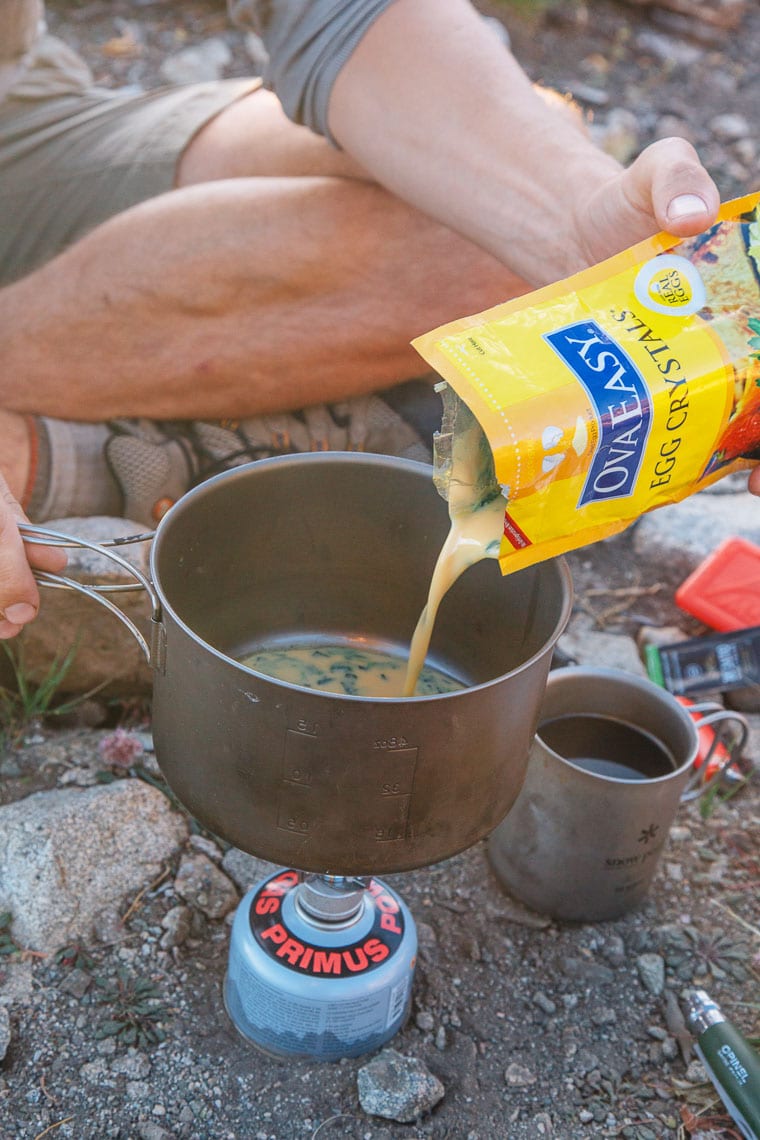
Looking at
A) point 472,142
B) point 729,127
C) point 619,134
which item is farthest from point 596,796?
point 729,127

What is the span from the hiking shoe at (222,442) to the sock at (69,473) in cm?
2

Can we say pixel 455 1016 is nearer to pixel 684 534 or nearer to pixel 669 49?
pixel 684 534

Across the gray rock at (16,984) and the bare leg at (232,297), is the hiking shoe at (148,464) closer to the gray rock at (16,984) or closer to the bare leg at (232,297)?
the bare leg at (232,297)

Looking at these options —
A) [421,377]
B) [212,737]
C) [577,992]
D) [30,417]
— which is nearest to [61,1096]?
[212,737]

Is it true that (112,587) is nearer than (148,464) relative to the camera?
Yes

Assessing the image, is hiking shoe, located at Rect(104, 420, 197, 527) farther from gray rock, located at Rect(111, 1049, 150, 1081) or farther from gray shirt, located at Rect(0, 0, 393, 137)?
gray rock, located at Rect(111, 1049, 150, 1081)

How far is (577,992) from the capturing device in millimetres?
1685

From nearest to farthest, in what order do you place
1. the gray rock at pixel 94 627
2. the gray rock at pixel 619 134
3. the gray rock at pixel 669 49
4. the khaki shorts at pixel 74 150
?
the gray rock at pixel 94 627 → the khaki shorts at pixel 74 150 → the gray rock at pixel 619 134 → the gray rock at pixel 669 49

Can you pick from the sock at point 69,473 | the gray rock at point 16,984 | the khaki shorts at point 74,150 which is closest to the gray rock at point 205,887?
the gray rock at point 16,984

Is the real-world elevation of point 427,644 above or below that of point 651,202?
below

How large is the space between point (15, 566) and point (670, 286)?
831 mm

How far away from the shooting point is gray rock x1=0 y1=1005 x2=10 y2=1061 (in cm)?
147

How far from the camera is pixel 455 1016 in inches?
64.4

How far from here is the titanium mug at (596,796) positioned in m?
1.64
